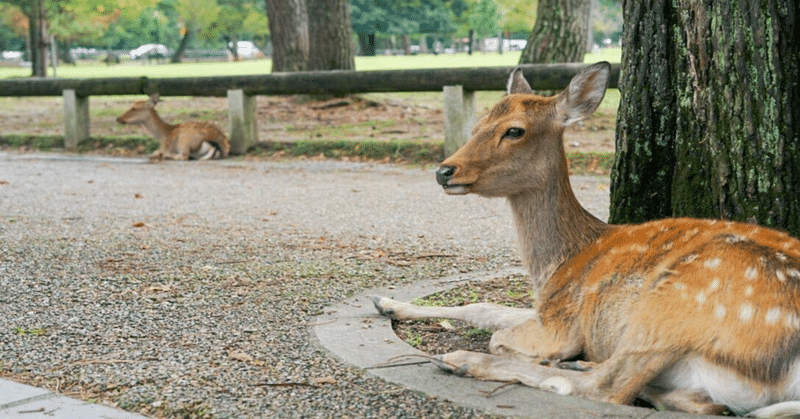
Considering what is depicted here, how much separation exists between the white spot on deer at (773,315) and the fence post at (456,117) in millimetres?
8557

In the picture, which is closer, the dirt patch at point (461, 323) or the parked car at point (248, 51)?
the dirt patch at point (461, 323)

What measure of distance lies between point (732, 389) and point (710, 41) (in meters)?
1.70

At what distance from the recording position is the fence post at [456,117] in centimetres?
1173

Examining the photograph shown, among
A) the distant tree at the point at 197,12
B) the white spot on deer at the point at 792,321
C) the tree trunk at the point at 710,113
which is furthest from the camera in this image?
the distant tree at the point at 197,12

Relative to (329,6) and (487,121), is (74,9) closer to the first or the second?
(329,6)

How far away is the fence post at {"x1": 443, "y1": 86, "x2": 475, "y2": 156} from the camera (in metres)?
11.7

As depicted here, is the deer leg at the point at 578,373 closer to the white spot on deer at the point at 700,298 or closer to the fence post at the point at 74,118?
the white spot on deer at the point at 700,298

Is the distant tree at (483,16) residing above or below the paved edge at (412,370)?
above

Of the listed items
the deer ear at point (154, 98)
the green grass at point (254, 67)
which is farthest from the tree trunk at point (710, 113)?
the green grass at point (254, 67)

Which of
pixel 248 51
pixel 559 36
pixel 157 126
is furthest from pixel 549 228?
pixel 248 51

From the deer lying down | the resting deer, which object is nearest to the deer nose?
the deer lying down

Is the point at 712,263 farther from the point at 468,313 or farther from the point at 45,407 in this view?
the point at 45,407

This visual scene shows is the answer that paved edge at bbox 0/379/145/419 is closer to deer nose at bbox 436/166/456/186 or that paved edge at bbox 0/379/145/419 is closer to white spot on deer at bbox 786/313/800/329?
deer nose at bbox 436/166/456/186

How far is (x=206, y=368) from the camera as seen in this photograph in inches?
152
